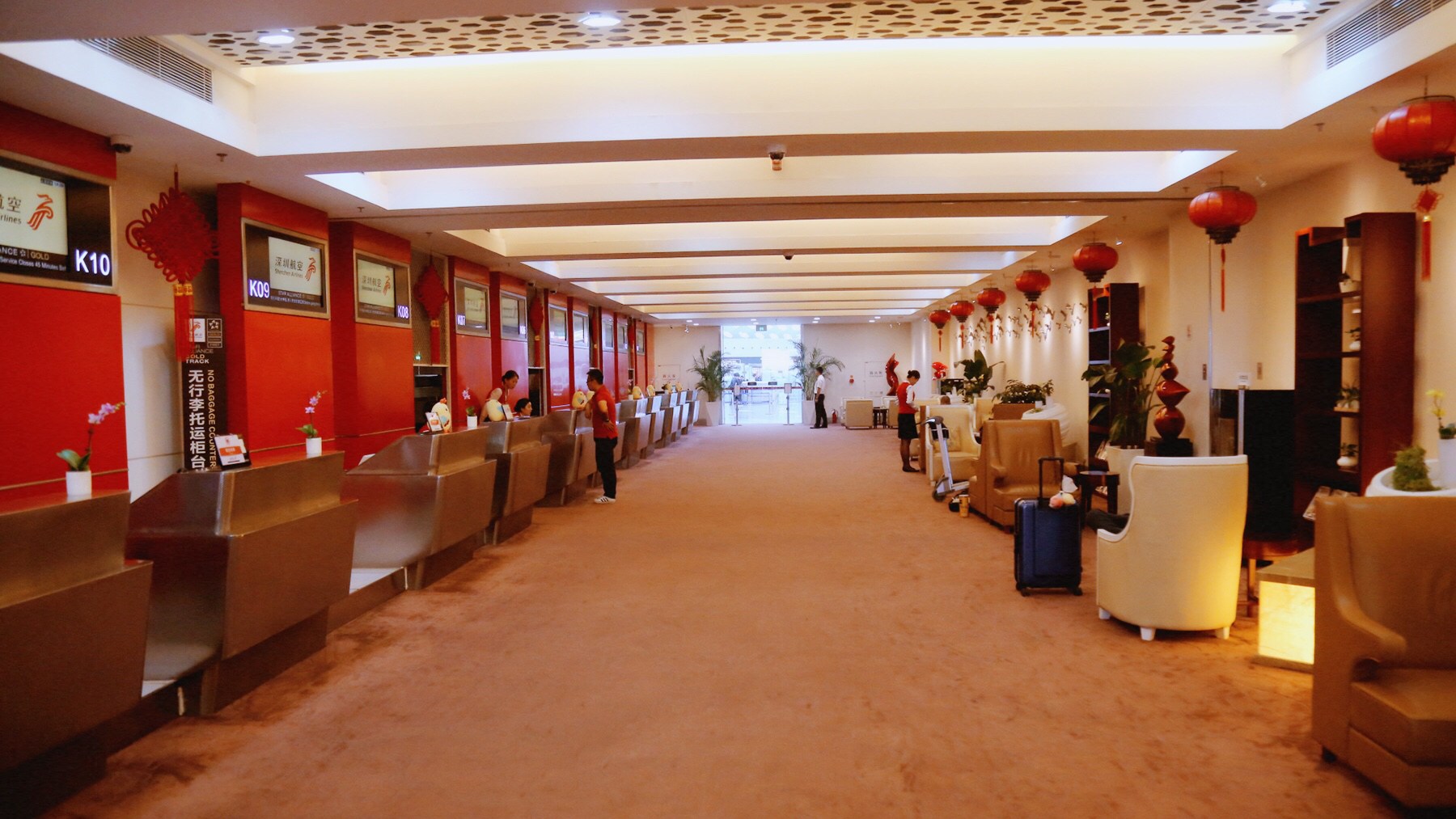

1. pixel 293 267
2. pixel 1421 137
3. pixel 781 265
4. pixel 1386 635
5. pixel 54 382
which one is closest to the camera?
pixel 1386 635

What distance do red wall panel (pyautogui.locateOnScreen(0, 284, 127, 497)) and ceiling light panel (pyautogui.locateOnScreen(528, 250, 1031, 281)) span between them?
23.4ft

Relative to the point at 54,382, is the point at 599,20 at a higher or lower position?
higher

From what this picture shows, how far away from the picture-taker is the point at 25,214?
4.99 metres

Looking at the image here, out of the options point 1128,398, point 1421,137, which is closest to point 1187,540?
point 1421,137

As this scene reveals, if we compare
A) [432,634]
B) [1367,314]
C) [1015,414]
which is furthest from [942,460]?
[432,634]

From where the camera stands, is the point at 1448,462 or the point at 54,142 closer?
the point at 1448,462

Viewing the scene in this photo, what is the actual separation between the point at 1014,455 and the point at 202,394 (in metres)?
7.01

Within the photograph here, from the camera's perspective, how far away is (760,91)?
5816 millimetres

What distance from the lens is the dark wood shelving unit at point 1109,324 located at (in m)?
10.7

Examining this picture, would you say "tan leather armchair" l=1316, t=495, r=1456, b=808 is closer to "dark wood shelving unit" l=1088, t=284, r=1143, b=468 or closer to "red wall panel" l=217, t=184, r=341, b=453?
"red wall panel" l=217, t=184, r=341, b=453

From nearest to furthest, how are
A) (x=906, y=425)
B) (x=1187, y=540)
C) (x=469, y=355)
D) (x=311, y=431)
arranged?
(x=1187, y=540), (x=311, y=431), (x=469, y=355), (x=906, y=425)

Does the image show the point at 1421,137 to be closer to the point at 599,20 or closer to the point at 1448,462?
the point at 1448,462

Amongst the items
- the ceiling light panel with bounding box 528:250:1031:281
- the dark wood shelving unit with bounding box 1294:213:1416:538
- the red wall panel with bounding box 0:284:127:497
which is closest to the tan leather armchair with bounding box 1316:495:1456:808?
the dark wood shelving unit with bounding box 1294:213:1416:538

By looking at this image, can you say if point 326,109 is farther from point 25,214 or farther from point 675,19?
point 675,19
